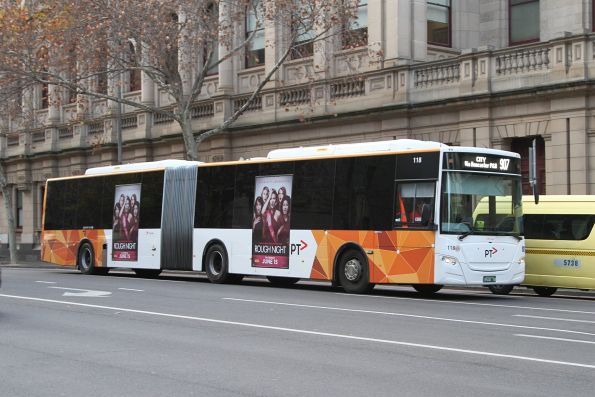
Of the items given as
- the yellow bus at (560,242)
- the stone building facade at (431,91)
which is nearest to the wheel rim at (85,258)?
the stone building facade at (431,91)

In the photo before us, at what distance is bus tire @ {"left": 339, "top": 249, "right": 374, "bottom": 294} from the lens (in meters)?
21.8

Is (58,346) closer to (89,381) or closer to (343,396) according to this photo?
(89,381)

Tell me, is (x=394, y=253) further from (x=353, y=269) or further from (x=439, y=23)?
(x=439, y=23)

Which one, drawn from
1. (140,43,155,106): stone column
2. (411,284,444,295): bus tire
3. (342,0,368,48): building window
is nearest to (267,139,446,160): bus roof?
(411,284,444,295): bus tire

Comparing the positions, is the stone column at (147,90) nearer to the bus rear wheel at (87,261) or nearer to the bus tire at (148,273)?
the bus rear wheel at (87,261)

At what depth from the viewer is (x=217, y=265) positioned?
2600 cm

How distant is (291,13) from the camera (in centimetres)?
3098

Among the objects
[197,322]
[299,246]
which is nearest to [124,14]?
[299,246]

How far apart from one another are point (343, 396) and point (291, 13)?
2359 cm

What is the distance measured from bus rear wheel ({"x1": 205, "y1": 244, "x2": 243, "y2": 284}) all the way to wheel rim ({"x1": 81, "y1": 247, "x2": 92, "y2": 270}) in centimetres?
639

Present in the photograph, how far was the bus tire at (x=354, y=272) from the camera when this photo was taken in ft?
71.5

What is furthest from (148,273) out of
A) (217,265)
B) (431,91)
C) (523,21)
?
(523,21)

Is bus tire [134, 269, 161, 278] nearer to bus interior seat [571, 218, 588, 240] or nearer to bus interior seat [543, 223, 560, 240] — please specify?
bus interior seat [543, 223, 560, 240]

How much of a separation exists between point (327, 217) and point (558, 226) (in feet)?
17.9
